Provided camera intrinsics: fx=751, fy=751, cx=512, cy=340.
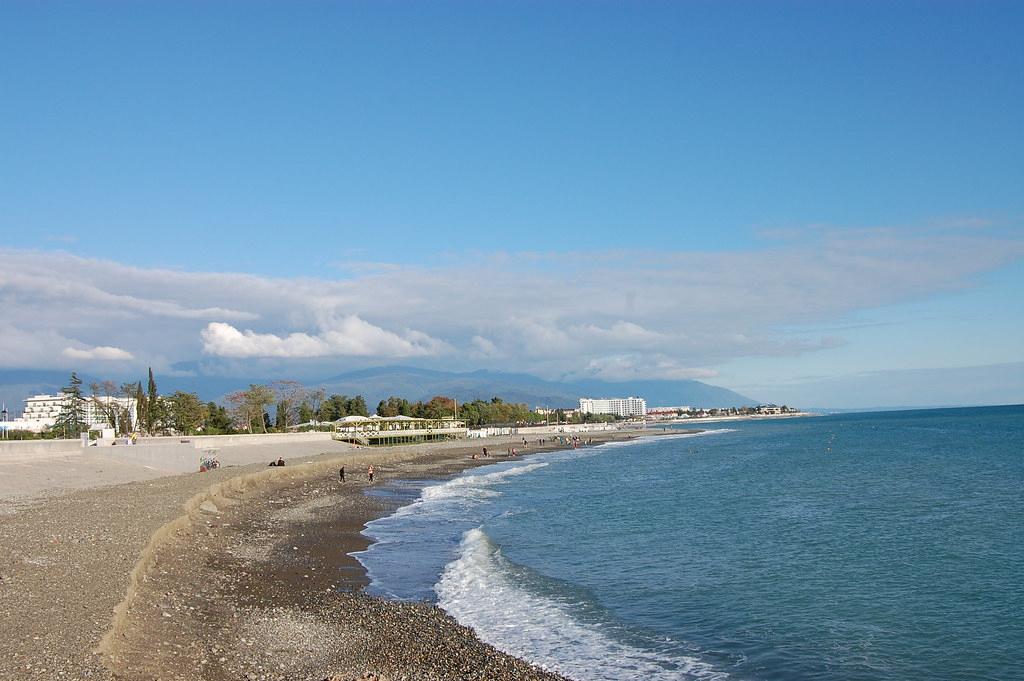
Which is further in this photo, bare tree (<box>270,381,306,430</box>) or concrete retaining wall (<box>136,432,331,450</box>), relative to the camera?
bare tree (<box>270,381,306,430</box>)

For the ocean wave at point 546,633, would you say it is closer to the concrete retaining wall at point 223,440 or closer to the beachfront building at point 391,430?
the concrete retaining wall at point 223,440

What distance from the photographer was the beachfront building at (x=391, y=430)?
94812 mm

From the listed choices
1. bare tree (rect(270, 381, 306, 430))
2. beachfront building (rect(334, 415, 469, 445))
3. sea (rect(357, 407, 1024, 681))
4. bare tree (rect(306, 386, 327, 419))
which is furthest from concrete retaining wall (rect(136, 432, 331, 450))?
bare tree (rect(306, 386, 327, 419))

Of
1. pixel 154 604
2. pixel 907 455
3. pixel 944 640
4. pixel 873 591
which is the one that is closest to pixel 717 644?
pixel 944 640

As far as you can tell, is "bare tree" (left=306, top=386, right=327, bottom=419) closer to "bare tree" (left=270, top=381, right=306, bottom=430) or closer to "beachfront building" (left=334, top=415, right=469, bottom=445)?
"bare tree" (left=270, top=381, right=306, bottom=430)

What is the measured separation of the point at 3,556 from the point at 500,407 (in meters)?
181

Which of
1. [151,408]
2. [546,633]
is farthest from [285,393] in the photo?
[546,633]

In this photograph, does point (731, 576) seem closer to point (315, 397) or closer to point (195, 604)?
point (195, 604)

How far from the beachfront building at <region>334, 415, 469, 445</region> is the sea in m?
52.3

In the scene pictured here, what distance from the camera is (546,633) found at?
51.6ft

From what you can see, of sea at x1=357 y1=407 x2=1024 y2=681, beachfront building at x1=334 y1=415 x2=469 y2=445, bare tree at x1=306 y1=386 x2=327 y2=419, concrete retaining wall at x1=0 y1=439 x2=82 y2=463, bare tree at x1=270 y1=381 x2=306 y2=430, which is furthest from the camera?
bare tree at x1=306 y1=386 x2=327 y2=419

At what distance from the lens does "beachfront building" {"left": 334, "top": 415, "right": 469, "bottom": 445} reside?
94.8 meters

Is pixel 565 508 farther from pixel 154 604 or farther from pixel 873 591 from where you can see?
pixel 154 604

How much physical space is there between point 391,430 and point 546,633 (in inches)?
3571
